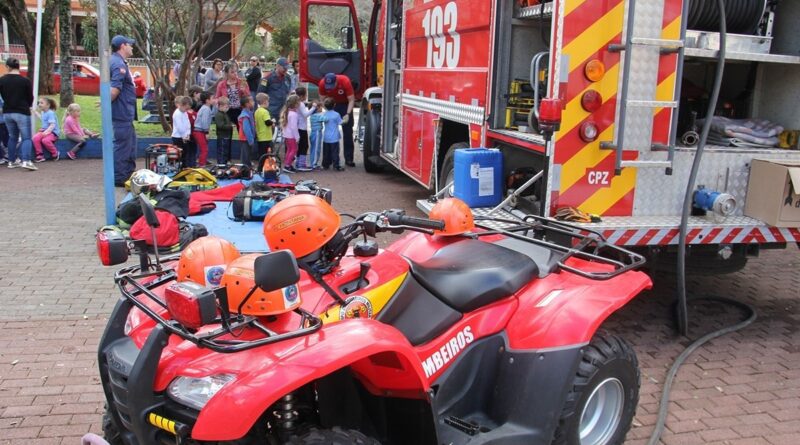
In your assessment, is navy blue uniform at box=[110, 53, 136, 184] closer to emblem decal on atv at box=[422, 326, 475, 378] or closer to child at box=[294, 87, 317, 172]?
child at box=[294, 87, 317, 172]

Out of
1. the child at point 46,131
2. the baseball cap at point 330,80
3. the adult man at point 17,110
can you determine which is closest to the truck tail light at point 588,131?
the baseball cap at point 330,80

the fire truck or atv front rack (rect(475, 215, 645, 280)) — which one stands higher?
the fire truck

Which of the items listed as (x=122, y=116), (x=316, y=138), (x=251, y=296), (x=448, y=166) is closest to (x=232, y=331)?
(x=251, y=296)

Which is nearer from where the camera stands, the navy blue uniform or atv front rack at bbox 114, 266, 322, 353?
atv front rack at bbox 114, 266, 322, 353

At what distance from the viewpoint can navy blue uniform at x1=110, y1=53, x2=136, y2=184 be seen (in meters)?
10.1

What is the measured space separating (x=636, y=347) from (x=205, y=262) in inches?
133

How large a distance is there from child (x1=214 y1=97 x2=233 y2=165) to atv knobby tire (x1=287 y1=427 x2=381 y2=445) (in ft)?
35.6

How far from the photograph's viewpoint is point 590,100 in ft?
15.7

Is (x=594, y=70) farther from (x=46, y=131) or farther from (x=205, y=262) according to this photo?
(x=46, y=131)

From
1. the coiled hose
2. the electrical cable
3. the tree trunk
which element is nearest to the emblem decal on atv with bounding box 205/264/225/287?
the electrical cable

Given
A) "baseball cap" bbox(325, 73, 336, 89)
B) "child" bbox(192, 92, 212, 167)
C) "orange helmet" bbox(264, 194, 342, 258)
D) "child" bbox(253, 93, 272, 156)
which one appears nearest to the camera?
"orange helmet" bbox(264, 194, 342, 258)

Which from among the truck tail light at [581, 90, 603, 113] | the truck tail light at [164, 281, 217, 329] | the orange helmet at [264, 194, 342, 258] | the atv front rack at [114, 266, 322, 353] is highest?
the truck tail light at [581, 90, 603, 113]

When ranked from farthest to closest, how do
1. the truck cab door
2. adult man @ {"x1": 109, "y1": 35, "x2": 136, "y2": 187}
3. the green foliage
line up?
the green foliage → the truck cab door → adult man @ {"x1": 109, "y1": 35, "x2": 136, "y2": 187}

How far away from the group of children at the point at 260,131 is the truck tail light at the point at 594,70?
8435 millimetres
